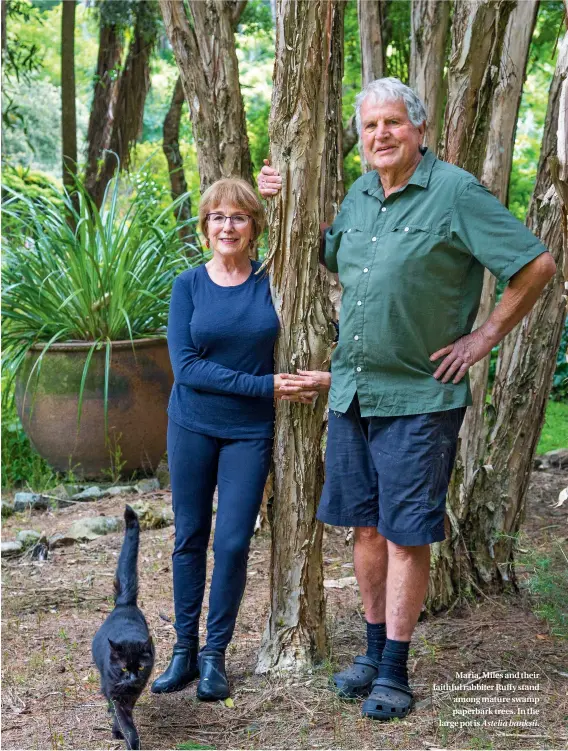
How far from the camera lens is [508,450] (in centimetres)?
431

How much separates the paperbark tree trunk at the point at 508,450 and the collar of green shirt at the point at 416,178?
123 cm

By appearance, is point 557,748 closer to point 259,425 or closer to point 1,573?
point 259,425

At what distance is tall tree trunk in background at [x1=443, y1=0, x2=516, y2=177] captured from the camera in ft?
12.3

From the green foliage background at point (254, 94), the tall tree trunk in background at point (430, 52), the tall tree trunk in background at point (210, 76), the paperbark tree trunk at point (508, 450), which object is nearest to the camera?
the paperbark tree trunk at point (508, 450)

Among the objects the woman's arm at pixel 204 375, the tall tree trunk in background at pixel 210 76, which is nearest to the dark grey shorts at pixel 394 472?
the woman's arm at pixel 204 375

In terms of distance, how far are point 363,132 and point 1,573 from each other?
350 cm

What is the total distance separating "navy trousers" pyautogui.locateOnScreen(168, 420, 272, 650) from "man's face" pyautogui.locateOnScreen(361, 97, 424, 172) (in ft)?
3.84

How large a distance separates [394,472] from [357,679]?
2.87 feet

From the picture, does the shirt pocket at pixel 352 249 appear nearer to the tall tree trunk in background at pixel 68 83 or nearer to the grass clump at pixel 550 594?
the grass clump at pixel 550 594

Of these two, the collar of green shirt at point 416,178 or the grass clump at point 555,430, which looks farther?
the grass clump at point 555,430

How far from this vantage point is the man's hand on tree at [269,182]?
132 inches

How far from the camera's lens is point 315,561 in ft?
11.6

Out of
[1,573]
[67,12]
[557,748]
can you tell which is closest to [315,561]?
[557,748]

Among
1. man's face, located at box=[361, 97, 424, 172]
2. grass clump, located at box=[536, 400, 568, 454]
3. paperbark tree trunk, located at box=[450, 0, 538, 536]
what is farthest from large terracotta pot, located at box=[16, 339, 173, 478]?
man's face, located at box=[361, 97, 424, 172]
